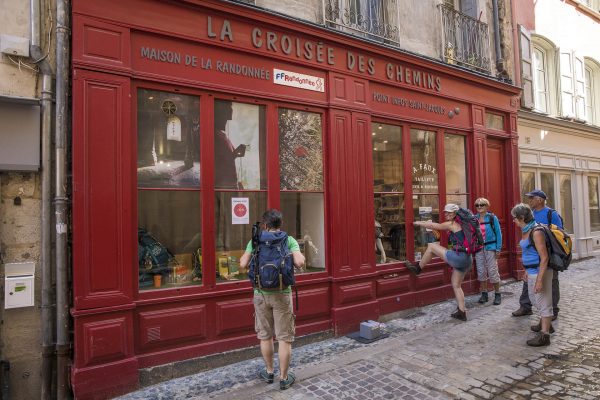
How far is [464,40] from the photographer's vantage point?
320 inches

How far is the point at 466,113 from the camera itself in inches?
304

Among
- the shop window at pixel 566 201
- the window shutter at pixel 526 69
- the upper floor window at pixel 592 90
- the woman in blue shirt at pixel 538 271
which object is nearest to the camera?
Answer: the woman in blue shirt at pixel 538 271

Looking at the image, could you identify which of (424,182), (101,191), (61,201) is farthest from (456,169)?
(61,201)

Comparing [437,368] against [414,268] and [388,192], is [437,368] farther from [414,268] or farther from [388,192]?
[388,192]

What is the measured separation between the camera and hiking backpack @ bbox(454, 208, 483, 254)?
593cm

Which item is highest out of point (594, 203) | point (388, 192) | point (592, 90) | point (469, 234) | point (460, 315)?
point (592, 90)

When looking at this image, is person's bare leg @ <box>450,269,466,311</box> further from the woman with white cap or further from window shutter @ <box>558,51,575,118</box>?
window shutter @ <box>558,51,575,118</box>

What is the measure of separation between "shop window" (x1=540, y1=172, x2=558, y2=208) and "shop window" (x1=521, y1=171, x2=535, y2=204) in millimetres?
445

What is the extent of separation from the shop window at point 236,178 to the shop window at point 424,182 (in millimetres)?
2945

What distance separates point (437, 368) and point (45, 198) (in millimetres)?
4287

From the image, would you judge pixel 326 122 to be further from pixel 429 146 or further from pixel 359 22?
pixel 429 146

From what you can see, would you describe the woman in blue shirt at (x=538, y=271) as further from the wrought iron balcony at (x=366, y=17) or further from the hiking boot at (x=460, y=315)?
the wrought iron balcony at (x=366, y=17)

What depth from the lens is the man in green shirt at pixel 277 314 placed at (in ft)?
12.7

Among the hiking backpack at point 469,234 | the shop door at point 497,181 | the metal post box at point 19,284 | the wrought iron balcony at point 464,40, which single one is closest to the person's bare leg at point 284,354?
the metal post box at point 19,284
